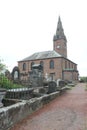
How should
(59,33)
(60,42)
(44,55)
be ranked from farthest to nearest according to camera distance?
(59,33), (60,42), (44,55)

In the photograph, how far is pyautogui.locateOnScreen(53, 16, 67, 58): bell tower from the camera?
2418 inches

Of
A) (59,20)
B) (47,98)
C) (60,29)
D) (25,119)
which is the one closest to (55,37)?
(60,29)

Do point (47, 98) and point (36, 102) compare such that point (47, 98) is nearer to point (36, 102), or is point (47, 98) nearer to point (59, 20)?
point (36, 102)

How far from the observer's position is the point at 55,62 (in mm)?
53344

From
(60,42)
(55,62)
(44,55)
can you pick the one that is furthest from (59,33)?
(55,62)

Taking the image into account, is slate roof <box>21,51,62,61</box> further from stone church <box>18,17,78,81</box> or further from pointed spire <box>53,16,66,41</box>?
pointed spire <box>53,16,66,41</box>

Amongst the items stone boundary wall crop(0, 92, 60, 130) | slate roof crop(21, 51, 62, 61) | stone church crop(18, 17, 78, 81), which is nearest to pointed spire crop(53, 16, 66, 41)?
stone church crop(18, 17, 78, 81)

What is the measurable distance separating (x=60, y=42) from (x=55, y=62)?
10.6m

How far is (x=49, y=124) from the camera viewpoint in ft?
19.0

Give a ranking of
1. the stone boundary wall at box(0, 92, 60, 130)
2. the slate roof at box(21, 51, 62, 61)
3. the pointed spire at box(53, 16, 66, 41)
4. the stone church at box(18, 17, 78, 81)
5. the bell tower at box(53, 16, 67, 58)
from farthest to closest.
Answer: the pointed spire at box(53, 16, 66, 41) → the bell tower at box(53, 16, 67, 58) → the slate roof at box(21, 51, 62, 61) → the stone church at box(18, 17, 78, 81) → the stone boundary wall at box(0, 92, 60, 130)

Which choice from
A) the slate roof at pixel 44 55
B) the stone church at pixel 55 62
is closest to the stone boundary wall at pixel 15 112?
the stone church at pixel 55 62

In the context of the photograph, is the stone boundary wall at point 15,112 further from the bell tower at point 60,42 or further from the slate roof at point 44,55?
the bell tower at point 60,42

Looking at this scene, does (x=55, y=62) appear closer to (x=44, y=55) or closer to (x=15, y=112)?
(x=44, y=55)

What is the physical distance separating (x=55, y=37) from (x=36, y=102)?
186 ft
